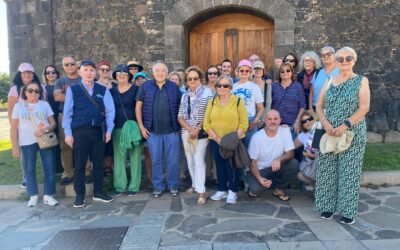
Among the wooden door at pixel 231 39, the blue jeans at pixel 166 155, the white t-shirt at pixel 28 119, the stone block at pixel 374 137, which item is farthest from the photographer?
the wooden door at pixel 231 39

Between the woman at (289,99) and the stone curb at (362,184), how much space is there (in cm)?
136

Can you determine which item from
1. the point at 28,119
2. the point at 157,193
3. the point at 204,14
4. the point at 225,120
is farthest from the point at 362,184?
the point at 204,14

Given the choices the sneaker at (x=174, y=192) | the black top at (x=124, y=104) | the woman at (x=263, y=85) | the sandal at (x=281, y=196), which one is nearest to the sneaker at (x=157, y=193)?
the sneaker at (x=174, y=192)

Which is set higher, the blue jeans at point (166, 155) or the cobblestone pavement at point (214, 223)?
the blue jeans at point (166, 155)

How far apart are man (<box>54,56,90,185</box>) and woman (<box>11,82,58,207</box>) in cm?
28

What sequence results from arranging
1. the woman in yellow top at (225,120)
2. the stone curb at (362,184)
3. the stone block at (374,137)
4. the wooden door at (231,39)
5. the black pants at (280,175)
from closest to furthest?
the woman in yellow top at (225,120) → the black pants at (280,175) → the stone curb at (362,184) → the stone block at (374,137) → the wooden door at (231,39)

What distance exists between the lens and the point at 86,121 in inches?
181

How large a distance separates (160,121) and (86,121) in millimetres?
938

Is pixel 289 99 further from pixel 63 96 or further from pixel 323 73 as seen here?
pixel 63 96

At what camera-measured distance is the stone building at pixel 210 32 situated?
7.76 metres

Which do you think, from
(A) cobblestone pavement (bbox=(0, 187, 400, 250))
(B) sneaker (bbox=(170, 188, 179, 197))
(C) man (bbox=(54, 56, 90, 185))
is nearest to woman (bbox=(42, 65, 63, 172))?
(C) man (bbox=(54, 56, 90, 185))

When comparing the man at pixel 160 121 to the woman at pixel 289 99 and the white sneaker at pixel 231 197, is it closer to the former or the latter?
the white sneaker at pixel 231 197

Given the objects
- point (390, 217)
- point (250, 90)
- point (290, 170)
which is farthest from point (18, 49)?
point (390, 217)

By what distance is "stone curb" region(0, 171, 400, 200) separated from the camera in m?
5.27
